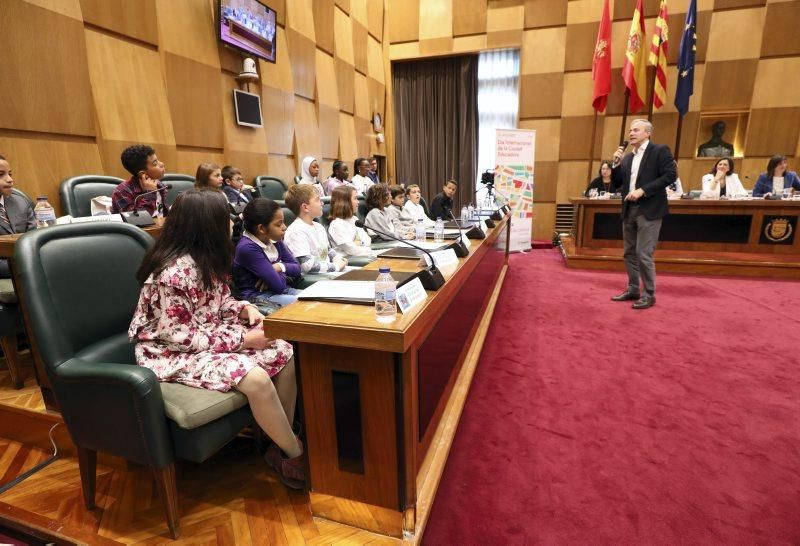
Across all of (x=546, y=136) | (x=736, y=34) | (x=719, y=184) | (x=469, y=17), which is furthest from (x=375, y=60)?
(x=719, y=184)

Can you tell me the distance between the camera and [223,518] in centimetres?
130

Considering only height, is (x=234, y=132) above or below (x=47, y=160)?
above

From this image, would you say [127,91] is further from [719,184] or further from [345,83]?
[719,184]

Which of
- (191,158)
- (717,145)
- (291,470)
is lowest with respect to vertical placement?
(291,470)

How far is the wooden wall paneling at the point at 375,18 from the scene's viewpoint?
22.0ft

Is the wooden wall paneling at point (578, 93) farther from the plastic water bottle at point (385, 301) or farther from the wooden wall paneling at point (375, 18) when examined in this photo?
the plastic water bottle at point (385, 301)

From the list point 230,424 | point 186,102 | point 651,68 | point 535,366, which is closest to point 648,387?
point 535,366

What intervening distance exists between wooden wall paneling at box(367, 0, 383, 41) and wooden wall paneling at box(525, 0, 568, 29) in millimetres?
2304

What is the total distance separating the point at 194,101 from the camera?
3609 millimetres

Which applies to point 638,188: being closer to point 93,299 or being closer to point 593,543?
point 593,543

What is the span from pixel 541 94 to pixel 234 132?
475 centimetres

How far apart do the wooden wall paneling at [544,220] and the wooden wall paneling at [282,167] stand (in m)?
3.94

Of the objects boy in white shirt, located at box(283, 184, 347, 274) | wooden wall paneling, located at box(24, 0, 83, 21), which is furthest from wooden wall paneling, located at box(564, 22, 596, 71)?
wooden wall paneling, located at box(24, 0, 83, 21)

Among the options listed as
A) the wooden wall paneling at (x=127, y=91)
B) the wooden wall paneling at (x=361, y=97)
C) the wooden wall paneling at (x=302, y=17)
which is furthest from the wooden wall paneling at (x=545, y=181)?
the wooden wall paneling at (x=127, y=91)
